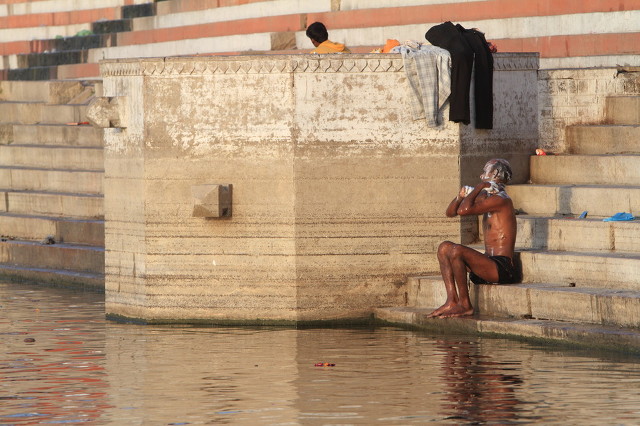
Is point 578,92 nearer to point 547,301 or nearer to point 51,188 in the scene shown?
point 547,301

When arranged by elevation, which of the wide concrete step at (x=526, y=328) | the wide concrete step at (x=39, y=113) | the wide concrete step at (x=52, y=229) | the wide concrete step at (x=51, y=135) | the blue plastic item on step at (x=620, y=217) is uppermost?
the wide concrete step at (x=39, y=113)

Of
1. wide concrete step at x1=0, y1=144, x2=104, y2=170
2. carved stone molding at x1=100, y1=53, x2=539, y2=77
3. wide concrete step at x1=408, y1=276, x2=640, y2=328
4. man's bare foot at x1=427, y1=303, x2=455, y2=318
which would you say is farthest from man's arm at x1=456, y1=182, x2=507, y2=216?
wide concrete step at x1=0, y1=144, x2=104, y2=170

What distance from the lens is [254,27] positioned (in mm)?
22375

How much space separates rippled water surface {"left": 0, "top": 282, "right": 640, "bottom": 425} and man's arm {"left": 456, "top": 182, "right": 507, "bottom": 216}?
1060 mm

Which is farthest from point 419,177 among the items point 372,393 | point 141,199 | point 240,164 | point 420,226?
point 372,393

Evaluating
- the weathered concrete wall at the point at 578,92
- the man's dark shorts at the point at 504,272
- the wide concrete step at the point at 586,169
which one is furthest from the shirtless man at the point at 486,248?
the weathered concrete wall at the point at 578,92

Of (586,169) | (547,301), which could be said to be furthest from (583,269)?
(586,169)

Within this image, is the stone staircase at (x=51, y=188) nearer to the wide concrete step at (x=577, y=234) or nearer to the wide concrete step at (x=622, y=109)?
the wide concrete step at (x=577, y=234)

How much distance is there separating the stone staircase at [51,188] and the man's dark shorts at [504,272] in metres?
5.10

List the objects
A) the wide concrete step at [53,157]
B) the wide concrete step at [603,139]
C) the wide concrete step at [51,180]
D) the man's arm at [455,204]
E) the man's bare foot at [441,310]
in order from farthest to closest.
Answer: the wide concrete step at [53,157] → the wide concrete step at [51,180] → the wide concrete step at [603,139] → the man's arm at [455,204] → the man's bare foot at [441,310]

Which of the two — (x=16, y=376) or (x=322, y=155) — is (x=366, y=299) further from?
(x=16, y=376)

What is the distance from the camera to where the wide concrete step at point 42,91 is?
71.5 ft

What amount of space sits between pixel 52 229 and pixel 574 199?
273 inches

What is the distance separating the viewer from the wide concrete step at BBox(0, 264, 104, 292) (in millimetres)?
16656
